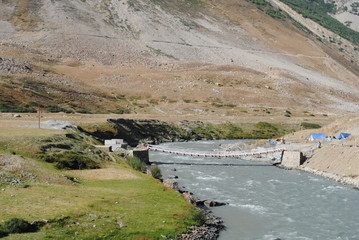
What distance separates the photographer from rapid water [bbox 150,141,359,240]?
82.4 feet

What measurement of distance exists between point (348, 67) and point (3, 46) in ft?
429

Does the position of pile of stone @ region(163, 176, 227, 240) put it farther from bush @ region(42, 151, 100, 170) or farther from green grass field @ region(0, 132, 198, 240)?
bush @ region(42, 151, 100, 170)

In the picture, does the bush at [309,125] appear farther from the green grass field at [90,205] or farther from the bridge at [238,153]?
the green grass field at [90,205]

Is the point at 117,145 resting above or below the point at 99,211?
below

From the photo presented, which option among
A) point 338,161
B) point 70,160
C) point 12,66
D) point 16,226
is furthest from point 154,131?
point 16,226

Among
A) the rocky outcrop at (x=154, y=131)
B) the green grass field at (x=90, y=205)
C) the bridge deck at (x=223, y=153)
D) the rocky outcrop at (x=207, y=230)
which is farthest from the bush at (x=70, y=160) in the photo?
the rocky outcrop at (x=154, y=131)

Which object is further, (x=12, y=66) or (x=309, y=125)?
(x=12, y=66)

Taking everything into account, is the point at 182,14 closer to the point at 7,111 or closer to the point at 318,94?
the point at 318,94

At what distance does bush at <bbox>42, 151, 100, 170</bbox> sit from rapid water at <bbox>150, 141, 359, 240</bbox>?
7814mm

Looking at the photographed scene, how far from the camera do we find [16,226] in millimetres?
18219

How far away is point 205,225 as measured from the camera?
78.5 feet

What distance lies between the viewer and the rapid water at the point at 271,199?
25.1m

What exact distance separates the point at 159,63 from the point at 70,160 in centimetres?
10957

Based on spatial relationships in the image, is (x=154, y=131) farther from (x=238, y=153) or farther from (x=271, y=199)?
(x=271, y=199)
